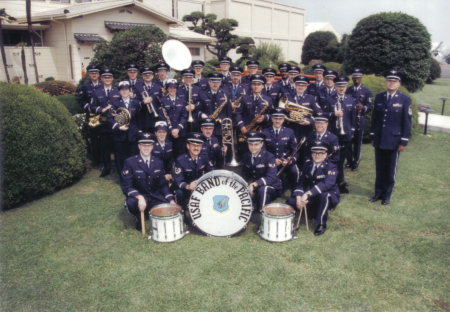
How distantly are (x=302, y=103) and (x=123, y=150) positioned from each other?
3.78 metres

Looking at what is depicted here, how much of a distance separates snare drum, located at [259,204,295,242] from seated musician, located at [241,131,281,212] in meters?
0.44

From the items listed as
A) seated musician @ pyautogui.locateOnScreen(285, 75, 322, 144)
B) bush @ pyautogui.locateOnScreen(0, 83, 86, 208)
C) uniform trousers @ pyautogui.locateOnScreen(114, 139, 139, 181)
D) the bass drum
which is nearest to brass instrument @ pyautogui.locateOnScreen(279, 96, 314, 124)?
seated musician @ pyautogui.locateOnScreen(285, 75, 322, 144)

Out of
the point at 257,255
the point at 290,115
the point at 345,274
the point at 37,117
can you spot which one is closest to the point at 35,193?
the point at 37,117

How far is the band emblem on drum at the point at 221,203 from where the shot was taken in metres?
5.11

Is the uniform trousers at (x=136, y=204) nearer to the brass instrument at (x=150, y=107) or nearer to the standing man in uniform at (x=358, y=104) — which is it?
the brass instrument at (x=150, y=107)

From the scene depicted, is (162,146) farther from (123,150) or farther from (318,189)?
(318,189)

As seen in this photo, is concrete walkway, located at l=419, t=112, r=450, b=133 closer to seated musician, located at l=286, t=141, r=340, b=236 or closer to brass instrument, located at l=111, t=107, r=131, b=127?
seated musician, located at l=286, t=141, r=340, b=236

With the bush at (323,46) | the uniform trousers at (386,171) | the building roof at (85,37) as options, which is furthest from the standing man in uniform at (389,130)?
the bush at (323,46)

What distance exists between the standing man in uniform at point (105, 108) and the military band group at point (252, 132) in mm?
21

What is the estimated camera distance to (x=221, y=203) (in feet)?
16.8

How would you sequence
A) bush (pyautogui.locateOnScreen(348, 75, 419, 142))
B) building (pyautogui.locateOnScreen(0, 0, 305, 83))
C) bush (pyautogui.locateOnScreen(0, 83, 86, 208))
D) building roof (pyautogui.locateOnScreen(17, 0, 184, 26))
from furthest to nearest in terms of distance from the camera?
1. building (pyautogui.locateOnScreen(0, 0, 305, 83))
2. building roof (pyautogui.locateOnScreen(17, 0, 184, 26))
3. bush (pyautogui.locateOnScreen(348, 75, 419, 142))
4. bush (pyautogui.locateOnScreen(0, 83, 86, 208))

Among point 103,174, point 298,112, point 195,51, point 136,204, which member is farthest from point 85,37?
point 136,204

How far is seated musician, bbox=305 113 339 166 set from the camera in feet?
21.0

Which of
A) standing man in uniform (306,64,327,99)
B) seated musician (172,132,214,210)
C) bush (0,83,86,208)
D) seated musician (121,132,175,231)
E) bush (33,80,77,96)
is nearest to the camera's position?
seated musician (121,132,175,231)
